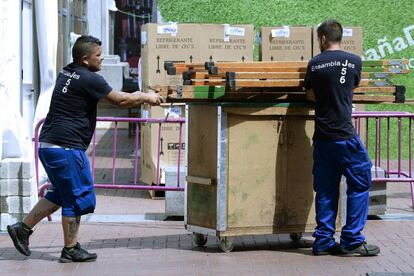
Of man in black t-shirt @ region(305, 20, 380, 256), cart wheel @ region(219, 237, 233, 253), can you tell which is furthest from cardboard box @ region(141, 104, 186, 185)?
man in black t-shirt @ region(305, 20, 380, 256)

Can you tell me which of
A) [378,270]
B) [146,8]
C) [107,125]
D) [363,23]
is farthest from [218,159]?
[146,8]

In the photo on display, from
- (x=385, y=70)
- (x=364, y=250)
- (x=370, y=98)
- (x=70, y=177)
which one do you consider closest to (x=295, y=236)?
(x=364, y=250)

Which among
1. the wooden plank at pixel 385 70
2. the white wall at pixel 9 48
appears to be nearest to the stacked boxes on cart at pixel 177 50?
the white wall at pixel 9 48

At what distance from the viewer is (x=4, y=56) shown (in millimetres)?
10234

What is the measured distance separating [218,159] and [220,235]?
2.14 feet

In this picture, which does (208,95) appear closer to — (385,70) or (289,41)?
(385,70)

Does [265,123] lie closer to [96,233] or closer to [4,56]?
[96,233]

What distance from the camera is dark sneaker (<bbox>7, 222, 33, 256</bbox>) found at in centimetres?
855

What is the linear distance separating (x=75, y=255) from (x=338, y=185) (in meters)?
2.27

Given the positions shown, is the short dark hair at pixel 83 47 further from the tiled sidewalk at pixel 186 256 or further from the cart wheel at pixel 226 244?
the cart wheel at pixel 226 244

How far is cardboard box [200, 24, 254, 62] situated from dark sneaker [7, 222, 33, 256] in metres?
4.40

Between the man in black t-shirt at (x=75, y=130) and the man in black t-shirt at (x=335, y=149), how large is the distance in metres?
1.35

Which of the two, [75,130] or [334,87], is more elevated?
[334,87]

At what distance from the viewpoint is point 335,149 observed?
8477 mm
